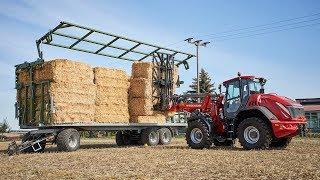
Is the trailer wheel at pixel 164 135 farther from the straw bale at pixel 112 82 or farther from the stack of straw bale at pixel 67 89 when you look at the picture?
the stack of straw bale at pixel 67 89

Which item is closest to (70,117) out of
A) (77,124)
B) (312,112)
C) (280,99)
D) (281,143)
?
(77,124)

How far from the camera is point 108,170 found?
9500mm

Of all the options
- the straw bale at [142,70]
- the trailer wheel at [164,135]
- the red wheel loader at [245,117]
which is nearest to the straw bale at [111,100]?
the straw bale at [142,70]

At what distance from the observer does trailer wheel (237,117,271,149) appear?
1441cm

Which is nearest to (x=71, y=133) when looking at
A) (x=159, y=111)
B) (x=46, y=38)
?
(x=46, y=38)

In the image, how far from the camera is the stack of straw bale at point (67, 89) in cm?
1580

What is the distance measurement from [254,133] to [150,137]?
20.8 ft

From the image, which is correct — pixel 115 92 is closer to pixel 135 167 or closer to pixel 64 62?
pixel 64 62

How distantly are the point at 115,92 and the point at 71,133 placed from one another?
10.8ft

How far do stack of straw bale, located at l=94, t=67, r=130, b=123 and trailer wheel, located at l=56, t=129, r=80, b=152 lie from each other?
1493mm

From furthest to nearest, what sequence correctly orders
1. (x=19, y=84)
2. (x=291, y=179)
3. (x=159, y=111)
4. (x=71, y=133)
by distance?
(x=159, y=111), (x=19, y=84), (x=71, y=133), (x=291, y=179)

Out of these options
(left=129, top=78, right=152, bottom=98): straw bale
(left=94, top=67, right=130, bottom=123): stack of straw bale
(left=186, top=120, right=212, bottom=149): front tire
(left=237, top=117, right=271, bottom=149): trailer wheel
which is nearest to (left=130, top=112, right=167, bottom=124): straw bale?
(left=94, top=67, right=130, bottom=123): stack of straw bale

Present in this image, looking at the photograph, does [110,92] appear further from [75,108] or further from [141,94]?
[75,108]

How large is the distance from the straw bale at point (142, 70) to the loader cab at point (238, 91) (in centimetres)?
450
